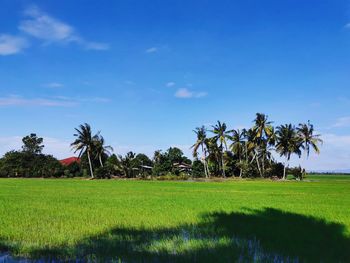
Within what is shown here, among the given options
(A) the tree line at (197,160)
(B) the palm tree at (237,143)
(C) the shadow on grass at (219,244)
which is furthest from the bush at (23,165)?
(C) the shadow on grass at (219,244)

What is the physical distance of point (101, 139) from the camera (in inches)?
2293

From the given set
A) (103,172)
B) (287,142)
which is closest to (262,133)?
(287,142)

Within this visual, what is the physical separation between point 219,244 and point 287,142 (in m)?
48.2

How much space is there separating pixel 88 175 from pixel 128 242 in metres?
55.5

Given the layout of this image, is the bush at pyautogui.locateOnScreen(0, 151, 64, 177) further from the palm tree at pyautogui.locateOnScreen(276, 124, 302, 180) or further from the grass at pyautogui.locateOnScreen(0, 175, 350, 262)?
the grass at pyautogui.locateOnScreen(0, 175, 350, 262)

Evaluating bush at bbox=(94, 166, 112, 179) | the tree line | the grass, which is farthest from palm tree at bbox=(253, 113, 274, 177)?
the grass

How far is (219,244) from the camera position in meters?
6.32

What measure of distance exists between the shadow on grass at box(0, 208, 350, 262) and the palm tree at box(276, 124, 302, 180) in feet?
146

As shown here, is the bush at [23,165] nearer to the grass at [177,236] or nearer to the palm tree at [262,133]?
the palm tree at [262,133]

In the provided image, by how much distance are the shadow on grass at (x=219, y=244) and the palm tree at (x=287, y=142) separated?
44.6 m

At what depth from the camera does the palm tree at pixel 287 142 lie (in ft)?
170

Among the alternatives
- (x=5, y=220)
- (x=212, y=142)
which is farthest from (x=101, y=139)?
(x=5, y=220)

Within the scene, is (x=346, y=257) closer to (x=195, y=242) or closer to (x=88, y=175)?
(x=195, y=242)

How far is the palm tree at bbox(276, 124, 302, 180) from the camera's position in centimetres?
5188
